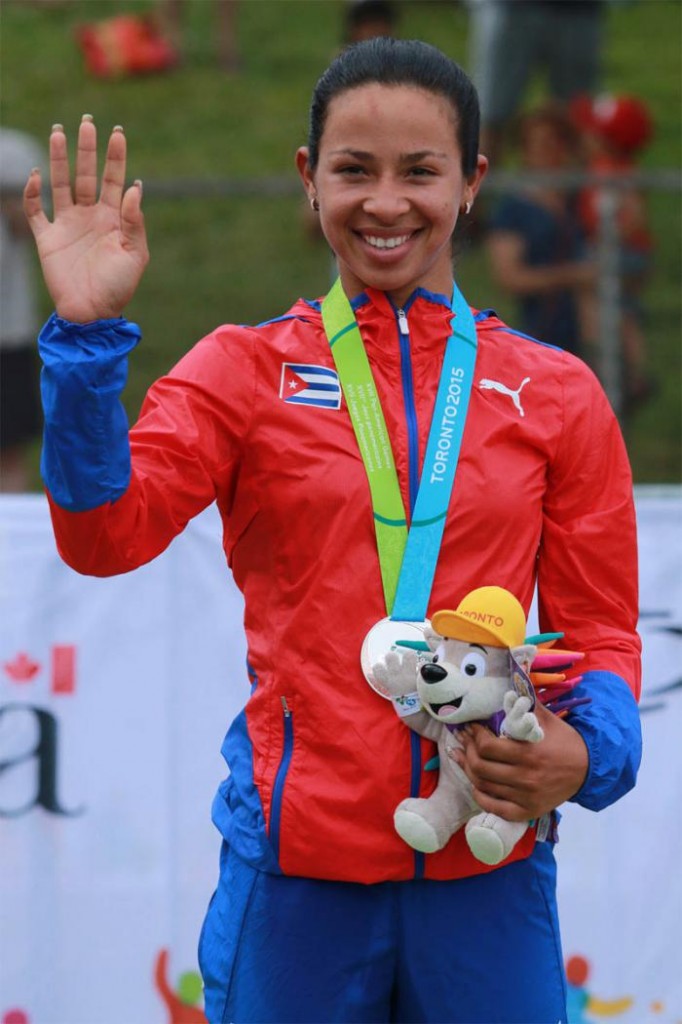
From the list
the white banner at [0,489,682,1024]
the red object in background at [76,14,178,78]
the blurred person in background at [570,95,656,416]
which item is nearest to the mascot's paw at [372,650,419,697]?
the white banner at [0,489,682,1024]

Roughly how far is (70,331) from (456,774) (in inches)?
34.7

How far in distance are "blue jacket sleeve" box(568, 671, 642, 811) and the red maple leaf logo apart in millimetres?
2060

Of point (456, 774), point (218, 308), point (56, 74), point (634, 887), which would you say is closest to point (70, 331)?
point (456, 774)

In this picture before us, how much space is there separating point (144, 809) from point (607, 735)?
6.64ft

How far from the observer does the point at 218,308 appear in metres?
8.09

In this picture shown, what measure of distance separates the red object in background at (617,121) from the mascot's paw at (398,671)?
236 inches

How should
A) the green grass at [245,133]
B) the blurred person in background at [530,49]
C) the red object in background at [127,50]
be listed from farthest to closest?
1. the red object in background at [127,50]
2. the blurred person in background at [530,49]
3. the green grass at [245,133]

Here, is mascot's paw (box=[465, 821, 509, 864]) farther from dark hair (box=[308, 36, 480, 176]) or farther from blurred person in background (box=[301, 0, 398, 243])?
blurred person in background (box=[301, 0, 398, 243])

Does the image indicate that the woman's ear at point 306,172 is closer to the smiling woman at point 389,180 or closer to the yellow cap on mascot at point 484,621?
the smiling woman at point 389,180

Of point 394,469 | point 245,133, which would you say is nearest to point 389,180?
point 394,469

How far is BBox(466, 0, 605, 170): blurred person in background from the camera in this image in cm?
835

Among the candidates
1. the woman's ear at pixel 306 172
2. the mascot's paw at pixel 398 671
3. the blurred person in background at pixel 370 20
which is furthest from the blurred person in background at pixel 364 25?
the mascot's paw at pixel 398 671

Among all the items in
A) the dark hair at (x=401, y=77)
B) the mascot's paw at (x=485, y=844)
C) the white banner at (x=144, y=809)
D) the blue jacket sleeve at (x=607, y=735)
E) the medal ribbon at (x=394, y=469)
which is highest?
the dark hair at (x=401, y=77)

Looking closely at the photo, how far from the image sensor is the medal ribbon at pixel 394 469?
8.19 ft
